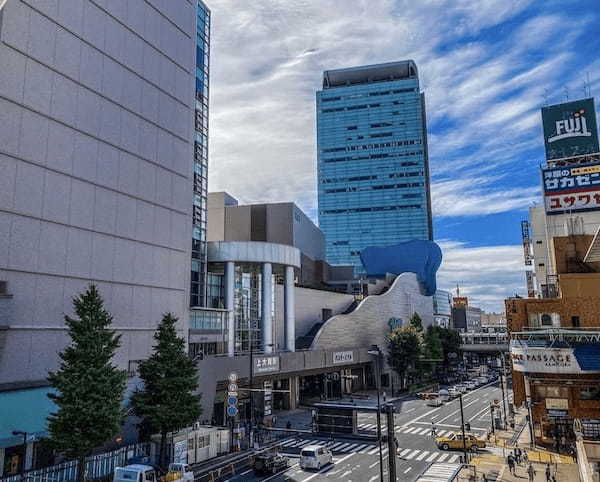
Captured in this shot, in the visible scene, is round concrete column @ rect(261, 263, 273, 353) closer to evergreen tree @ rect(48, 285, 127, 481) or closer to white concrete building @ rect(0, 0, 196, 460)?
white concrete building @ rect(0, 0, 196, 460)

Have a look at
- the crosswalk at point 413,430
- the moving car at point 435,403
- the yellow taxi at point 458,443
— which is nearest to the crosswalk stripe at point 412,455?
the yellow taxi at point 458,443

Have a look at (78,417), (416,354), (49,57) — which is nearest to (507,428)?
(416,354)

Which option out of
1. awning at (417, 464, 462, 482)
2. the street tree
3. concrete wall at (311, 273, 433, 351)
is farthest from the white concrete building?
the street tree

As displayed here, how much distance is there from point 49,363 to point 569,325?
44215 mm

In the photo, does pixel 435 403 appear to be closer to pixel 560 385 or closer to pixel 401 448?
pixel 560 385

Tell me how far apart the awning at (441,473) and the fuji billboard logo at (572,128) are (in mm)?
56289

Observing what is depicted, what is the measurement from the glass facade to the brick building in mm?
31856

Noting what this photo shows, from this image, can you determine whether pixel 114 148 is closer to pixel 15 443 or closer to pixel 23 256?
pixel 23 256

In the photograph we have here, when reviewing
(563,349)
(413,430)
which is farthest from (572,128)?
(413,430)

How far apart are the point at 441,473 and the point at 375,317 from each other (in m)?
55.8

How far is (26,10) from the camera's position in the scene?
32281 millimetres

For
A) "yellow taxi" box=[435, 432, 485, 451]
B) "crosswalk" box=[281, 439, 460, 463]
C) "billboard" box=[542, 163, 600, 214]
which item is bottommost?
"crosswalk" box=[281, 439, 460, 463]

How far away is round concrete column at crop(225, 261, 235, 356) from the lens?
2151 inches

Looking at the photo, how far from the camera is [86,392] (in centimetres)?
2622
